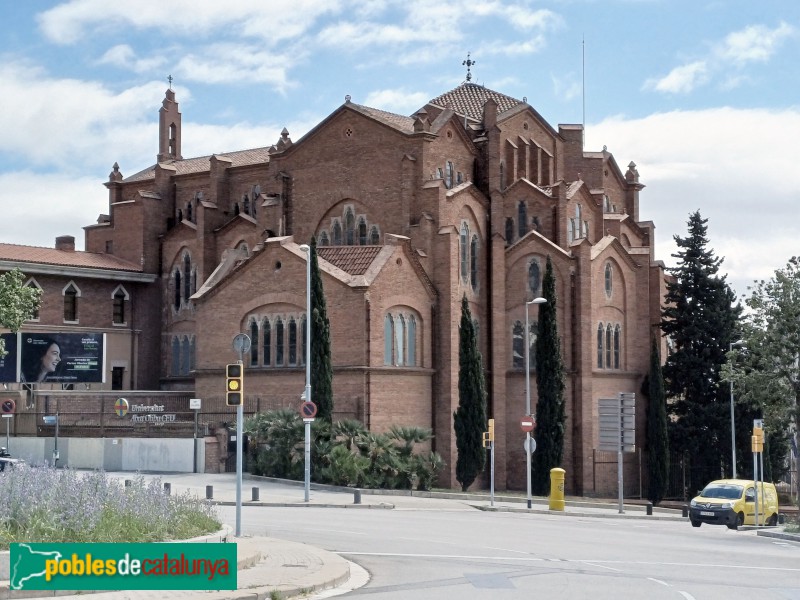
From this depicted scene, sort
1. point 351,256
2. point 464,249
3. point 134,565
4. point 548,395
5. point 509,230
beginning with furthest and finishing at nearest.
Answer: point 509,230
point 464,249
point 548,395
point 351,256
point 134,565

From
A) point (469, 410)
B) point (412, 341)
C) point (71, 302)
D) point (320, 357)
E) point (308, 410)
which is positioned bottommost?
point (469, 410)

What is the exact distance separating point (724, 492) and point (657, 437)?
65.2ft

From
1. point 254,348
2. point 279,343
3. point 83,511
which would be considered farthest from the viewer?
point 254,348

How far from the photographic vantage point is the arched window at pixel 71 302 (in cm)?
5909

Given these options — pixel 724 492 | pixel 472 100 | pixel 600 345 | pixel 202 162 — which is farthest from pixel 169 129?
pixel 724 492

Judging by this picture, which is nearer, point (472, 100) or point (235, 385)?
point (235, 385)

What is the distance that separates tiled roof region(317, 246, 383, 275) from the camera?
1917 inches

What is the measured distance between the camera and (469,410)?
4919 cm

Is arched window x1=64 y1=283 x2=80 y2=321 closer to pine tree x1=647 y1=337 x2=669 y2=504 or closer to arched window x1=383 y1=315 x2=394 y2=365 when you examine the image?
arched window x1=383 y1=315 x2=394 y2=365

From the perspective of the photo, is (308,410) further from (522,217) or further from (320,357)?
(522,217)

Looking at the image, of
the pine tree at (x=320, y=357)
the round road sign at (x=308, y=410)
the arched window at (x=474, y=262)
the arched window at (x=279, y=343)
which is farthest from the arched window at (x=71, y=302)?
the round road sign at (x=308, y=410)

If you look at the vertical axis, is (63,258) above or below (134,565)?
above

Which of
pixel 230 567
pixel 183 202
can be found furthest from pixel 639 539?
pixel 183 202

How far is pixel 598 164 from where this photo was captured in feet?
206
